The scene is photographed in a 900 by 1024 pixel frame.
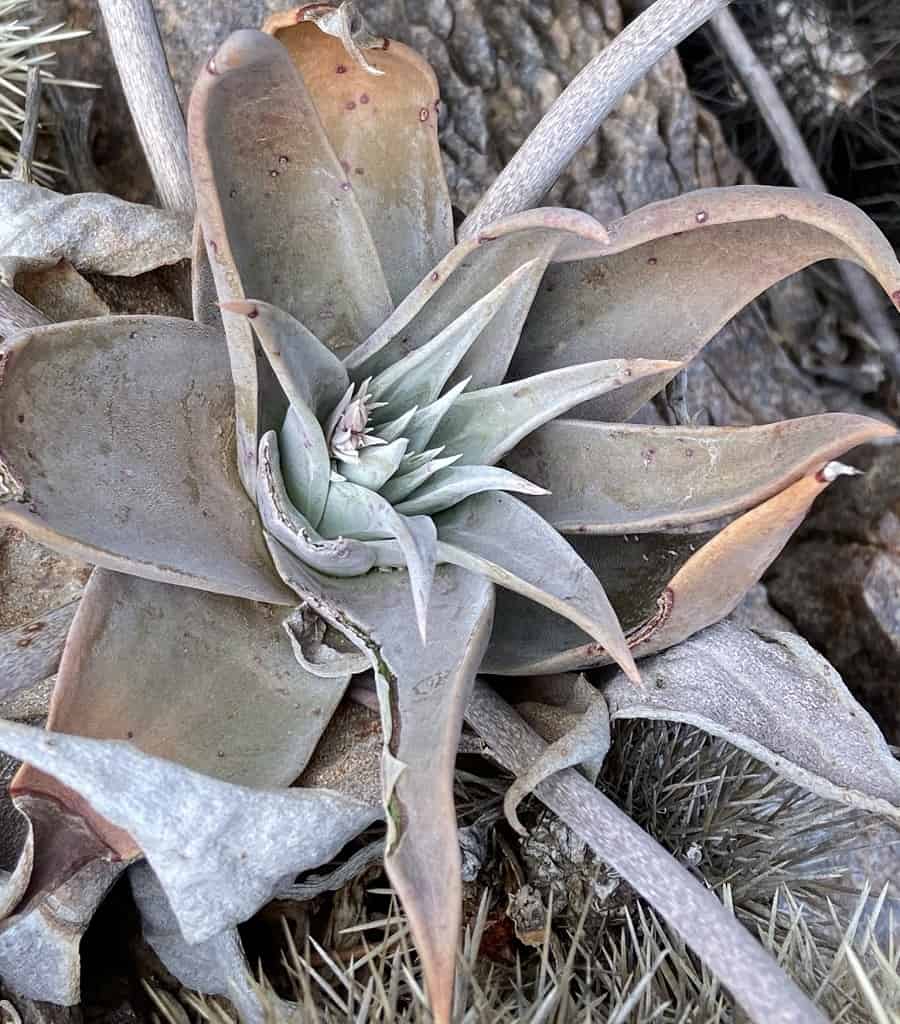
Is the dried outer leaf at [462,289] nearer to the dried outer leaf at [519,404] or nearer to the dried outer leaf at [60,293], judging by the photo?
the dried outer leaf at [519,404]

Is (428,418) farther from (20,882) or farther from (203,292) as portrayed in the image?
(20,882)

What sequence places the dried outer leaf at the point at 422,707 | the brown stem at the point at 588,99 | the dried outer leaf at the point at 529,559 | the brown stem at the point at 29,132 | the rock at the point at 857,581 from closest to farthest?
the dried outer leaf at the point at 422,707
the dried outer leaf at the point at 529,559
the brown stem at the point at 588,99
the brown stem at the point at 29,132
the rock at the point at 857,581

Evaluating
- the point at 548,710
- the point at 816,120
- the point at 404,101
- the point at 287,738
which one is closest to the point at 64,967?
the point at 287,738

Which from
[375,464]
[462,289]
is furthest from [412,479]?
[462,289]

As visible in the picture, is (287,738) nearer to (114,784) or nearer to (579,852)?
(114,784)

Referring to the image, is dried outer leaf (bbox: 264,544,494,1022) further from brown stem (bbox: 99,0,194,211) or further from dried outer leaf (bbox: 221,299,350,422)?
brown stem (bbox: 99,0,194,211)

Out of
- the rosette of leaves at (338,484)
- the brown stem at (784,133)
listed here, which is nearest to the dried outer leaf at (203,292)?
the rosette of leaves at (338,484)
